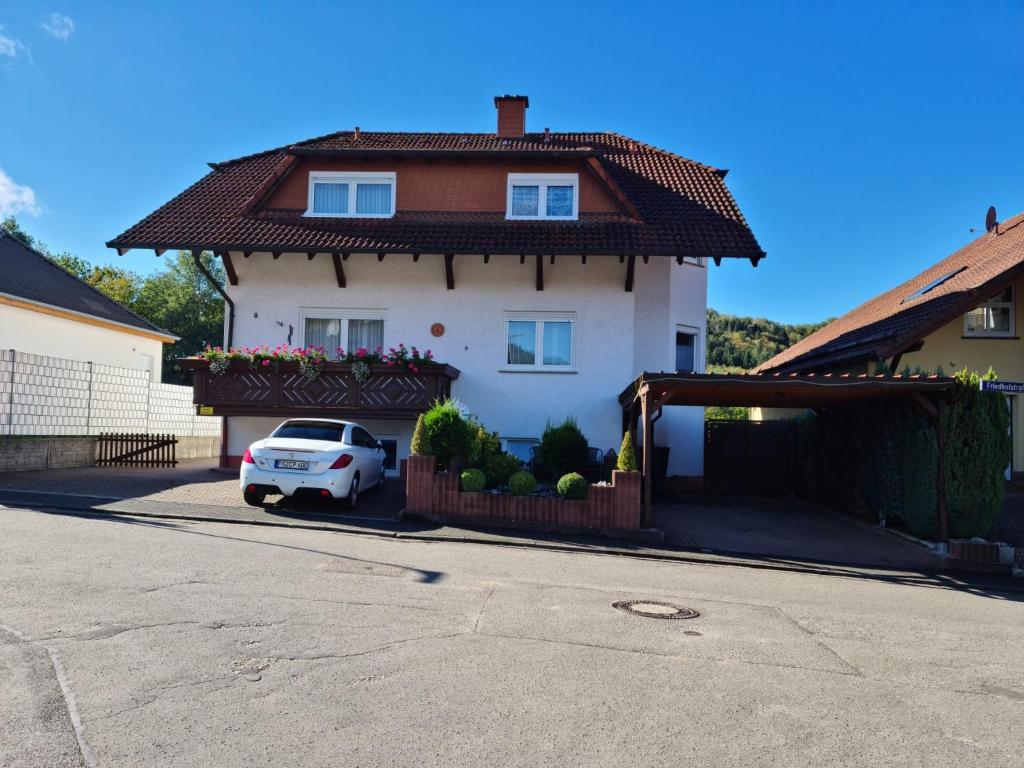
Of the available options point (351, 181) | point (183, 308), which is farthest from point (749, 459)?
point (183, 308)

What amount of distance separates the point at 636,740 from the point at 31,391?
17.0 metres

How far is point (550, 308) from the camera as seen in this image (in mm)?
18250

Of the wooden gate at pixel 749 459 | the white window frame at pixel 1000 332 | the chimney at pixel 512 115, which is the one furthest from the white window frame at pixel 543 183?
the white window frame at pixel 1000 332

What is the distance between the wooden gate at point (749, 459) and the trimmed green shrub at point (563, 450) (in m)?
6.58

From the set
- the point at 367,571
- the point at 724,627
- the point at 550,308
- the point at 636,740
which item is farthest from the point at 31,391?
the point at 636,740

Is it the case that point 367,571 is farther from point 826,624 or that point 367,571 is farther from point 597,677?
point 826,624

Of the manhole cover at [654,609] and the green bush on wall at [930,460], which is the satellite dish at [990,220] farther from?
the manhole cover at [654,609]

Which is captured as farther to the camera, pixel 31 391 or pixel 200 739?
pixel 31 391

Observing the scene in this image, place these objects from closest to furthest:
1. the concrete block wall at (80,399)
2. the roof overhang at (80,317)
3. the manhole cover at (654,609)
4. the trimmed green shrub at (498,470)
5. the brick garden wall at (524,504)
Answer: the manhole cover at (654,609)
the brick garden wall at (524,504)
the trimmed green shrub at (498,470)
the concrete block wall at (80,399)
the roof overhang at (80,317)

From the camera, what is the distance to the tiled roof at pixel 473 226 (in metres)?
17.3

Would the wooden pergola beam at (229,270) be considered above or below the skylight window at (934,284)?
below

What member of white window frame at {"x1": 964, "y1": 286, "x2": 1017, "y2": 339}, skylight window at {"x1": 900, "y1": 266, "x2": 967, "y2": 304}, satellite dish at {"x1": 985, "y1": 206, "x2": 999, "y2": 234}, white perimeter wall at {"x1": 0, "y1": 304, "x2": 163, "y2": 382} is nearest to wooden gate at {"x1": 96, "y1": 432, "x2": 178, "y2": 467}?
white perimeter wall at {"x1": 0, "y1": 304, "x2": 163, "y2": 382}

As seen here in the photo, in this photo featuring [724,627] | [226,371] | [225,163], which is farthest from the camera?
[225,163]

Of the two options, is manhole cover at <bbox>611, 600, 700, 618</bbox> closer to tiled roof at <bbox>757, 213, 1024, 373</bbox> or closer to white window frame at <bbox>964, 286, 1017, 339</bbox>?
tiled roof at <bbox>757, 213, 1024, 373</bbox>
